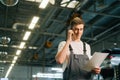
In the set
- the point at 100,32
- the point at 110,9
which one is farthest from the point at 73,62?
the point at 100,32

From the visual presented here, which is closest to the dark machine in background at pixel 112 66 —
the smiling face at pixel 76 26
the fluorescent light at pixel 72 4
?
the smiling face at pixel 76 26

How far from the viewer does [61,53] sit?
83.8 inches

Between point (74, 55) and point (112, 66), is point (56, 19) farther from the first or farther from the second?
point (74, 55)

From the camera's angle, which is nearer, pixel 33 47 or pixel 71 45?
pixel 71 45

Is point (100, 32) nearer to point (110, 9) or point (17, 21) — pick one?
point (110, 9)

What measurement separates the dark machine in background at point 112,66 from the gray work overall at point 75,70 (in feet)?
2.23

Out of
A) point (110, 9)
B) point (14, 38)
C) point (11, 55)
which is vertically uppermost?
point (110, 9)

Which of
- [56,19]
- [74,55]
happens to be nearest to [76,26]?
[74,55]

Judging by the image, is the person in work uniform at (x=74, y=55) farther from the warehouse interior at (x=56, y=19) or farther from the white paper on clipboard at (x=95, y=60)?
the warehouse interior at (x=56, y=19)

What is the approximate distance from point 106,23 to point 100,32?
3.78 feet

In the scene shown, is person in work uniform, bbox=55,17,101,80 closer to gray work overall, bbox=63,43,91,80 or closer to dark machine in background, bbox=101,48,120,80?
gray work overall, bbox=63,43,91,80

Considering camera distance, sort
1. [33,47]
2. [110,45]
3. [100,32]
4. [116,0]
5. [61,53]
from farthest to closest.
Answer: [33,47], [110,45], [100,32], [116,0], [61,53]

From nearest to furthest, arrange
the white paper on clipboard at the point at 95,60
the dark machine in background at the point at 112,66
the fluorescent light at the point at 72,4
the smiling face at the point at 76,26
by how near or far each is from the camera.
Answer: the white paper on clipboard at the point at 95,60 → the smiling face at the point at 76,26 → the dark machine in background at the point at 112,66 → the fluorescent light at the point at 72,4

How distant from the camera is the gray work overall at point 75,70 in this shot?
7.05 feet
